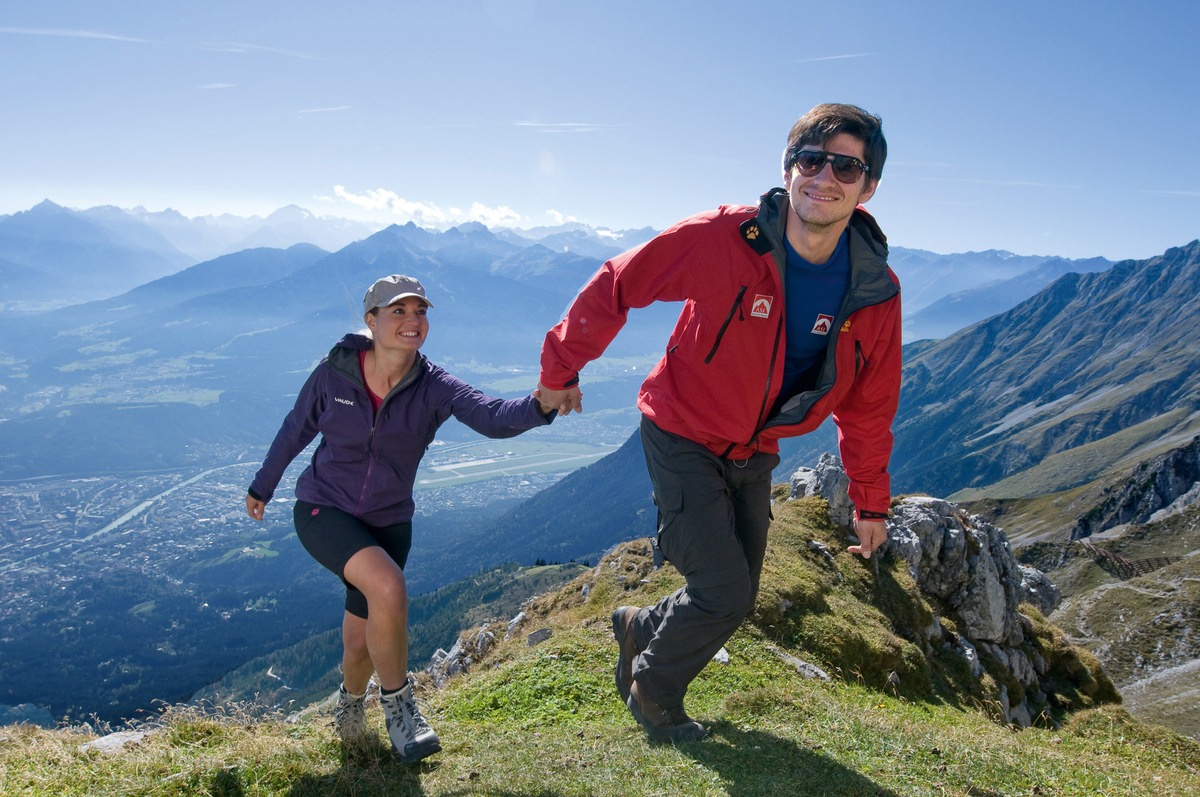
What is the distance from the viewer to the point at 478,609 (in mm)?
120000

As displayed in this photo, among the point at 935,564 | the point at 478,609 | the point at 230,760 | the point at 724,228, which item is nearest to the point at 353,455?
the point at 230,760

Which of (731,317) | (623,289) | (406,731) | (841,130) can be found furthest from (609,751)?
(841,130)

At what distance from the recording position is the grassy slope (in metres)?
5.74

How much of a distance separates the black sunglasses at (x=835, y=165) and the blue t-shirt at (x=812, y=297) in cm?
61

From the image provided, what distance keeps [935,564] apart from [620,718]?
14.9 metres

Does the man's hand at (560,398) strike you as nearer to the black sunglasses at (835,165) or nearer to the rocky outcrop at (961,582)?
the black sunglasses at (835,165)

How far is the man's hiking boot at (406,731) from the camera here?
21.0 feet

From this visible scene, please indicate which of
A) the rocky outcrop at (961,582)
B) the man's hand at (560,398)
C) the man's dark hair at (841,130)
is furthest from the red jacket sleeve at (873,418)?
the rocky outcrop at (961,582)

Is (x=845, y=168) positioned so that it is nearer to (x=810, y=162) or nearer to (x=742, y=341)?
(x=810, y=162)

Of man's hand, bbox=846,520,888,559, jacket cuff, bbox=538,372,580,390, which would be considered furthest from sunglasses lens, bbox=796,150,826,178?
man's hand, bbox=846,520,888,559

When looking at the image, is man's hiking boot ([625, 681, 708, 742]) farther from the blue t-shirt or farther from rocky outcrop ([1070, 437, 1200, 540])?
rocky outcrop ([1070, 437, 1200, 540])

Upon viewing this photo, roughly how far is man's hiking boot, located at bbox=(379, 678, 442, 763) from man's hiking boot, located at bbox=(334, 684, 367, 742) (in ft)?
0.88

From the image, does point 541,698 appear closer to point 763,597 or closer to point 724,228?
point 763,597

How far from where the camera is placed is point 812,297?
656 cm
